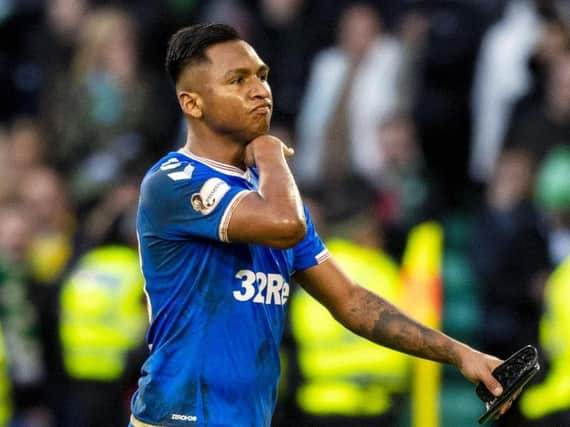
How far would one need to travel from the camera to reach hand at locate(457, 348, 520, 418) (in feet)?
16.8

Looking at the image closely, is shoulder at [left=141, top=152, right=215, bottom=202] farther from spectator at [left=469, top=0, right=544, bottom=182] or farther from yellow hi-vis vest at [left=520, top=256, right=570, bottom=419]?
spectator at [left=469, top=0, right=544, bottom=182]

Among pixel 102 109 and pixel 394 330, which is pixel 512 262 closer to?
pixel 102 109

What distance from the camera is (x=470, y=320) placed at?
32.1ft

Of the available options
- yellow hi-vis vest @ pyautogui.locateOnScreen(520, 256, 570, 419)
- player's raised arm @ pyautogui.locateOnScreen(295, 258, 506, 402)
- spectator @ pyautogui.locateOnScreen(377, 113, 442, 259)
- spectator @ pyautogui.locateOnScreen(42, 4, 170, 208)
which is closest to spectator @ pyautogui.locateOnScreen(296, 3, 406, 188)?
spectator @ pyautogui.locateOnScreen(377, 113, 442, 259)

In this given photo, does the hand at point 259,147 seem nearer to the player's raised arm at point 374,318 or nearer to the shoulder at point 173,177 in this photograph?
the shoulder at point 173,177

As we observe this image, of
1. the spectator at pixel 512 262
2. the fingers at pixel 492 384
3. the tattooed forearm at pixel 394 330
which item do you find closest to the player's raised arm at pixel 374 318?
the tattooed forearm at pixel 394 330

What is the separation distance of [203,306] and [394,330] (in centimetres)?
73

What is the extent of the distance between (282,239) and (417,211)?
540 cm

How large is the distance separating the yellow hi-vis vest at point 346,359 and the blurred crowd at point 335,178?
0.4 inches

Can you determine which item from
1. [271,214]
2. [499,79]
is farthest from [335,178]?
[271,214]

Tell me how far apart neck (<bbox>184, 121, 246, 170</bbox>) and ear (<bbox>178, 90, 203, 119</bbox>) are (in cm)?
6

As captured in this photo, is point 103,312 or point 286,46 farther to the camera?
point 286,46

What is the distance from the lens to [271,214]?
492 cm

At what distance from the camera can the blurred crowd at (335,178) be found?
8.99 m
